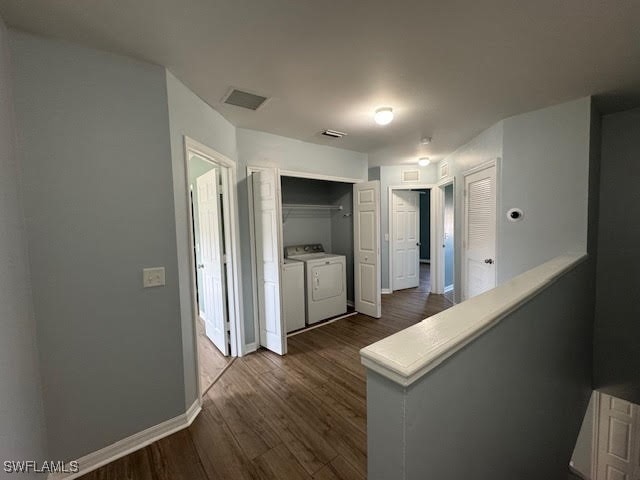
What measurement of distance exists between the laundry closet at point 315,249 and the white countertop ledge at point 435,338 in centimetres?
255

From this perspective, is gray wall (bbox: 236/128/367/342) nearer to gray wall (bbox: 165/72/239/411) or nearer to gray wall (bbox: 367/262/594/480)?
gray wall (bbox: 165/72/239/411)

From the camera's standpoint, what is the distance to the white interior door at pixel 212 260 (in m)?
2.85

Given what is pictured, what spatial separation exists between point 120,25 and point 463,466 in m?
2.52

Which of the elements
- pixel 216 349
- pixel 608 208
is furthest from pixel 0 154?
pixel 608 208

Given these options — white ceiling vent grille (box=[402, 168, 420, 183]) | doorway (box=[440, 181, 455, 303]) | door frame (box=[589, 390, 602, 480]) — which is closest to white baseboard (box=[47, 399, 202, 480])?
door frame (box=[589, 390, 602, 480])


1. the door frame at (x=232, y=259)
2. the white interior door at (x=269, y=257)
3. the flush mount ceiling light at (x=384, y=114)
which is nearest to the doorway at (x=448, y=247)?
the flush mount ceiling light at (x=384, y=114)

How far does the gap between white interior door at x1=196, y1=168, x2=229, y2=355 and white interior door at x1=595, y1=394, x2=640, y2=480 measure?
4.48 metres

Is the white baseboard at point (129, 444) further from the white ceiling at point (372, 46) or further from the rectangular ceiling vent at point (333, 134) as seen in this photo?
the rectangular ceiling vent at point (333, 134)

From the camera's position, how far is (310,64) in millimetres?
1780

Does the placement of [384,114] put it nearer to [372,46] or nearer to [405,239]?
[372,46]

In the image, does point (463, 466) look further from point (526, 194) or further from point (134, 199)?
point (526, 194)

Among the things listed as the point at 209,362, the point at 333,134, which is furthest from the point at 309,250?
the point at 209,362

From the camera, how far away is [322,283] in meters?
3.84

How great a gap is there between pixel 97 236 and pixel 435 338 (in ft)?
6.17
